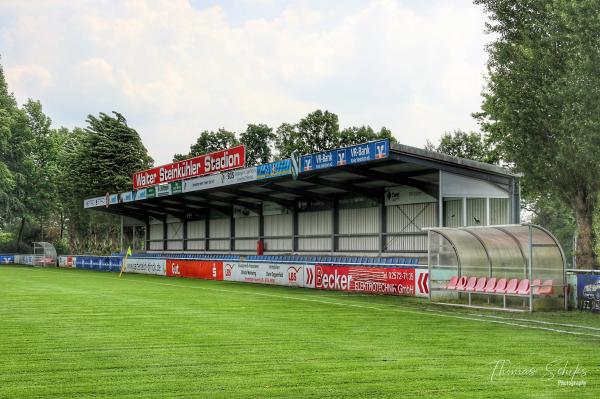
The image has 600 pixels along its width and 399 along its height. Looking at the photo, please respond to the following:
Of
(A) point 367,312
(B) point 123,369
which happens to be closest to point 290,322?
(A) point 367,312

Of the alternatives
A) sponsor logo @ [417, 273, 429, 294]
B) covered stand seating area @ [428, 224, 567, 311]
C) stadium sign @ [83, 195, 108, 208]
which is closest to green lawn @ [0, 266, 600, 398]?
covered stand seating area @ [428, 224, 567, 311]

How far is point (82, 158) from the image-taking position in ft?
257

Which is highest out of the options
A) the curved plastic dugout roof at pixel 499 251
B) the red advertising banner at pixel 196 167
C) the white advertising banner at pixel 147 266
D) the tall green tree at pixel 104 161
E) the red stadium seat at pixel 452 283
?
the tall green tree at pixel 104 161

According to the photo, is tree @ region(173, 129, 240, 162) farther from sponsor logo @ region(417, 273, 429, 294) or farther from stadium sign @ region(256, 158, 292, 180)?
sponsor logo @ region(417, 273, 429, 294)

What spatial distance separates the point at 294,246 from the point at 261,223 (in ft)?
15.2

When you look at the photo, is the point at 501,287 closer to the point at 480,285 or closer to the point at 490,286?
the point at 490,286

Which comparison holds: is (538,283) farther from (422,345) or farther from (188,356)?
(188,356)

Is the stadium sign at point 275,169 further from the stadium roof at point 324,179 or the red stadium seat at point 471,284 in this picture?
the red stadium seat at point 471,284

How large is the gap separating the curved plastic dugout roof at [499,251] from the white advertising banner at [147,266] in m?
25.5

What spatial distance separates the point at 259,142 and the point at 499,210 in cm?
5476

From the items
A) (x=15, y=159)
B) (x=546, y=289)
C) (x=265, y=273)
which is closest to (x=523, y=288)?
(x=546, y=289)

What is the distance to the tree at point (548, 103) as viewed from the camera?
92.3 feet

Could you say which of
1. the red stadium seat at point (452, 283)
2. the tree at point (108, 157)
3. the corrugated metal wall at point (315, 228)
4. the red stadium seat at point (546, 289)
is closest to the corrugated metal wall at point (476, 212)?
the red stadium seat at point (452, 283)

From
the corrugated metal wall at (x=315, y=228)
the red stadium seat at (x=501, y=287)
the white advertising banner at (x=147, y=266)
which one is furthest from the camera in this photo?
the white advertising banner at (x=147, y=266)
